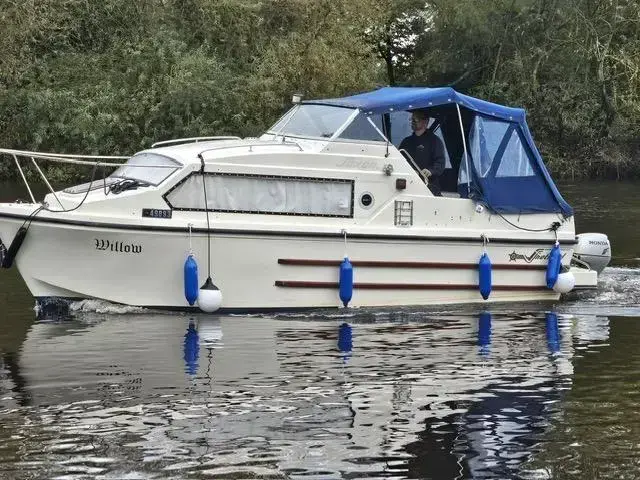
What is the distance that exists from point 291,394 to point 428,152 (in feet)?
19.9

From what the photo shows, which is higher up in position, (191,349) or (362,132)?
(362,132)

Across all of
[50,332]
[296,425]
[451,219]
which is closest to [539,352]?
[451,219]

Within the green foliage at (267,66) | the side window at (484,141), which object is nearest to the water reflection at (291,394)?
the side window at (484,141)

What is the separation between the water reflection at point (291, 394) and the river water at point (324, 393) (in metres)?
0.02

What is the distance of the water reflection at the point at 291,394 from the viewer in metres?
9.65

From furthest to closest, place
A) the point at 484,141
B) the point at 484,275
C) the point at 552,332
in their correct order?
the point at 484,141
the point at 484,275
the point at 552,332

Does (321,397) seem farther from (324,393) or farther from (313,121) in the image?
(313,121)

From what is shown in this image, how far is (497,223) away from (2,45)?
23.3 meters

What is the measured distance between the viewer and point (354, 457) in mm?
9680

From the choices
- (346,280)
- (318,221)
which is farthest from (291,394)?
(318,221)

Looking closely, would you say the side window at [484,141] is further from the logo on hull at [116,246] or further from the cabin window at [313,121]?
the logo on hull at [116,246]

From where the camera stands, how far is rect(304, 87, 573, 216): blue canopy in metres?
16.7

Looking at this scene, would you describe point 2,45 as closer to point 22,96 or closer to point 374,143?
point 22,96

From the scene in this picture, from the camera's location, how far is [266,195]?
15469 mm
